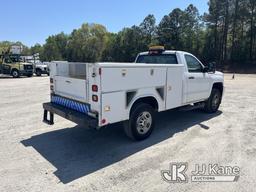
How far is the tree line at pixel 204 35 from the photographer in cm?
4528

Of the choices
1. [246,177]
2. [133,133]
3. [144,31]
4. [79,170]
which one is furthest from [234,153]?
[144,31]

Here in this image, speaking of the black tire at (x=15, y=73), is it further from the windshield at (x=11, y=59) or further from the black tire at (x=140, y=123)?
the black tire at (x=140, y=123)

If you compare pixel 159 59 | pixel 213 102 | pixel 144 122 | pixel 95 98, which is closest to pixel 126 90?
pixel 95 98

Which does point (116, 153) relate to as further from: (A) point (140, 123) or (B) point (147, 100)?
(B) point (147, 100)

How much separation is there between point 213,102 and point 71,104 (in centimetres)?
495

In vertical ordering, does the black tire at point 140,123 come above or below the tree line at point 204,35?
below

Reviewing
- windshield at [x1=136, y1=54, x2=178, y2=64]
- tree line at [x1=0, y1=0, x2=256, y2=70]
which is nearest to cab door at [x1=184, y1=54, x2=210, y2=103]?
windshield at [x1=136, y1=54, x2=178, y2=64]

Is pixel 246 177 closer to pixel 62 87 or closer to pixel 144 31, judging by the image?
pixel 62 87

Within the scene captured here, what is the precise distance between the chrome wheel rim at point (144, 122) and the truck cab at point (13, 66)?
78.3 feet

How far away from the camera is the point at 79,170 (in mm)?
4207

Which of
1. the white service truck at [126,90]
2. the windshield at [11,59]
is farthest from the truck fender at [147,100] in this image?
the windshield at [11,59]

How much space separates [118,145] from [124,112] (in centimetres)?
87

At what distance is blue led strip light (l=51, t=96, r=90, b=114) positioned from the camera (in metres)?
4.95

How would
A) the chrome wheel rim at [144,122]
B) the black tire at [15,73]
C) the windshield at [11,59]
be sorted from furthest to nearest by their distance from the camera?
the windshield at [11,59], the black tire at [15,73], the chrome wheel rim at [144,122]
